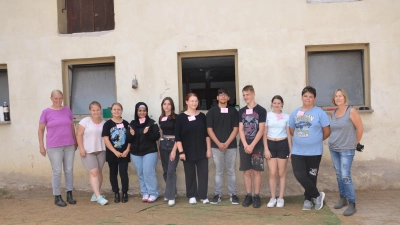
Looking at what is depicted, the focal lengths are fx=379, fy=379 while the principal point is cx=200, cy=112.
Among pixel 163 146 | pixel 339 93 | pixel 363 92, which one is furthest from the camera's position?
pixel 363 92

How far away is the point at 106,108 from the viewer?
23.9 ft

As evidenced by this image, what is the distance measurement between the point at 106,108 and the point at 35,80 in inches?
56.4

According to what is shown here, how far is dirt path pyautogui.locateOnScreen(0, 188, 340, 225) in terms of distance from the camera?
5242 millimetres

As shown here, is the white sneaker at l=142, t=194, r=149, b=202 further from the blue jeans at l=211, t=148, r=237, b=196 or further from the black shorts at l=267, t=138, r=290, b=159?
the black shorts at l=267, t=138, r=290, b=159

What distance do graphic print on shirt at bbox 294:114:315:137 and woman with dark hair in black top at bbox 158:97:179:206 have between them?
6.35 feet

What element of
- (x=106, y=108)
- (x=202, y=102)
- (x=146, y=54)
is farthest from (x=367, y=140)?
(x=106, y=108)

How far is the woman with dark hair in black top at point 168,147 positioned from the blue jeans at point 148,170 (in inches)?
6.9

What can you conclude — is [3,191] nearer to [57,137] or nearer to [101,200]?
[57,137]

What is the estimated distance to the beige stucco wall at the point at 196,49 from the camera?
650 cm

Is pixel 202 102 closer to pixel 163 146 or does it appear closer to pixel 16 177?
pixel 163 146

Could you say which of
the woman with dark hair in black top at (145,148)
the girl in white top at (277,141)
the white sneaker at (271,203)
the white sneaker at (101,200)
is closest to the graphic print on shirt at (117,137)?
the woman with dark hair in black top at (145,148)

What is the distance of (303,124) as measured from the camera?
5.45 meters

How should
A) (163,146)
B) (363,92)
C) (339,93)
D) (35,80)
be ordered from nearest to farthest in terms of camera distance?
(339,93) → (163,146) → (363,92) → (35,80)

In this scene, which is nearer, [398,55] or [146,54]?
[398,55]
